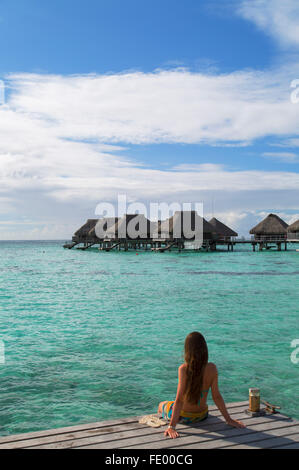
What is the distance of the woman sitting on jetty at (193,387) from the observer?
4160mm

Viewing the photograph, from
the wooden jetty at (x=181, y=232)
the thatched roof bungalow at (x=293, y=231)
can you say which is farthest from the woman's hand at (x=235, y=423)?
the thatched roof bungalow at (x=293, y=231)

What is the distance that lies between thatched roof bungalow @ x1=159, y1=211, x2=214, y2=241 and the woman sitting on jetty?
56.5 m

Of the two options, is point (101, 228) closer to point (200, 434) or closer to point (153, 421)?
point (153, 421)

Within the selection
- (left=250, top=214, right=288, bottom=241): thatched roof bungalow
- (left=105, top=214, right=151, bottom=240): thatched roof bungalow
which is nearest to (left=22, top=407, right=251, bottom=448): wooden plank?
(left=250, top=214, right=288, bottom=241): thatched roof bungalow

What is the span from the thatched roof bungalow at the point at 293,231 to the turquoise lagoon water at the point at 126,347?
37.2 meters

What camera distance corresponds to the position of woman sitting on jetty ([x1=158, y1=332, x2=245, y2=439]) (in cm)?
416

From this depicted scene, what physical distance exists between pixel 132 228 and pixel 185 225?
32.1ft

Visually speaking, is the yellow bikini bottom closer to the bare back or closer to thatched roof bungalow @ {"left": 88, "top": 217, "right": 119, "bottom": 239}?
the bare back

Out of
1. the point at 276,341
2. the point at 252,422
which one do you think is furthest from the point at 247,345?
the point at 252,422

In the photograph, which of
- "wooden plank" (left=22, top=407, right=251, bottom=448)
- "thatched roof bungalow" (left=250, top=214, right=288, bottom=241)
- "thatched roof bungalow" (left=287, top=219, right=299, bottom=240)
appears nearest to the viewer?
"wooden plank" (left=22, top=407, right=251, bottom=448)

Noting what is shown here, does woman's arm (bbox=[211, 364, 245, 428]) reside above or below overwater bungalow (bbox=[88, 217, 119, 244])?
below

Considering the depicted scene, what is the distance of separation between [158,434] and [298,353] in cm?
671

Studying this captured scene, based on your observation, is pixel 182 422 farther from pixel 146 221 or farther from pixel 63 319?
→ pixel 146 221

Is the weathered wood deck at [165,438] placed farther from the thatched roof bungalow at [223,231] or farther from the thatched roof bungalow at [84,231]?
the thatched roof bungalow at [84,231]
